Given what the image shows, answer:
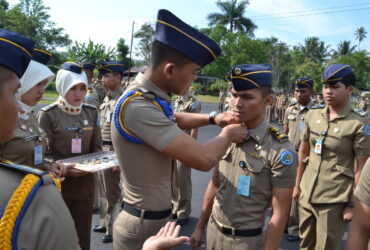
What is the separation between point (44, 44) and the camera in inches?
1758

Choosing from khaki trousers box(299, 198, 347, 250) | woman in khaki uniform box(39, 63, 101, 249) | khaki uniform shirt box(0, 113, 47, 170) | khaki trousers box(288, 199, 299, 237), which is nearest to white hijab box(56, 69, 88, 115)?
woman in khaki uniform box(39, 63, 101, 249)

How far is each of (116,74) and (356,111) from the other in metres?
3.49

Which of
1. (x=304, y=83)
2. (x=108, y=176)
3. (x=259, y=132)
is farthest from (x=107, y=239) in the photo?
(x=304, y=83)

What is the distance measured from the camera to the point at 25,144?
226cm

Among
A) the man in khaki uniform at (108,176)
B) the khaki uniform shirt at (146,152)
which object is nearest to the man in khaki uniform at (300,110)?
the man in khaki uniform at (108,176)

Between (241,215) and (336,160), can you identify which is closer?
(241,215)

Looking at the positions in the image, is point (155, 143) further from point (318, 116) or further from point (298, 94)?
point (298, 94)

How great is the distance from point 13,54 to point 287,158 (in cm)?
170

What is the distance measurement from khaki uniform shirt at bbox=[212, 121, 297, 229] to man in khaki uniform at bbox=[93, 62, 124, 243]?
2.03 meters

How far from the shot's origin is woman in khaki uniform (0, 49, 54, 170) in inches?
86.5

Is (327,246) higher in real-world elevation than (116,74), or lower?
lower

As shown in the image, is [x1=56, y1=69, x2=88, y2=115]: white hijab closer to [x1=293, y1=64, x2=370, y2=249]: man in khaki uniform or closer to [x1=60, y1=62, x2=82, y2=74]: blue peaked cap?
[x1=60, y1=62, x2=82, y2=74]: blue peaked cap

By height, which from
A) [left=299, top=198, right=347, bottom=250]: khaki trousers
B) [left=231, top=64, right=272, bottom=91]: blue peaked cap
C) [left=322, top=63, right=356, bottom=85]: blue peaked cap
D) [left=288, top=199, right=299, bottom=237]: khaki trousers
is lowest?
[left=288, top=199, right=299, bottom=237]: khaki trousers

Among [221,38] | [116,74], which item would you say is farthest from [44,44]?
[116,74]
